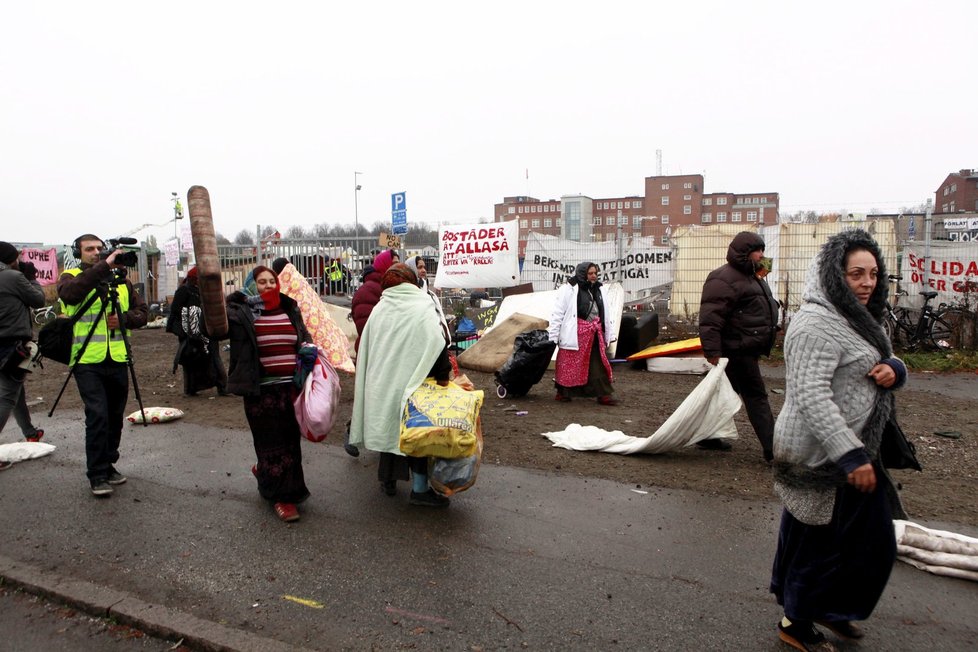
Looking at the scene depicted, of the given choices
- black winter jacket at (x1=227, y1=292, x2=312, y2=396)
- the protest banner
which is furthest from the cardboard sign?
the protest banner

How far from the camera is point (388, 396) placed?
4.61 meters

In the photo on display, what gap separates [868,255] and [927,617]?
6.10ft

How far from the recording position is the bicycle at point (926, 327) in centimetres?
1132

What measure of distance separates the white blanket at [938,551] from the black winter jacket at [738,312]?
6.52 feet

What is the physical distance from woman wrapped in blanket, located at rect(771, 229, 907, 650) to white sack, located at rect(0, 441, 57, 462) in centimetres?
649

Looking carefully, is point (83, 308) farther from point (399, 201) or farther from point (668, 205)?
point (668, 205)

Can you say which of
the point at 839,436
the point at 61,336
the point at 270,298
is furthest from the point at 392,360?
the point at 839,436

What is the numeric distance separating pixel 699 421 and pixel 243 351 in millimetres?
3701

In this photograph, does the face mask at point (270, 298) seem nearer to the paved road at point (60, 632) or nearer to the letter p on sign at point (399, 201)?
the paved road at point (60, 632)

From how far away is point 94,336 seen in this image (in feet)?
16.5

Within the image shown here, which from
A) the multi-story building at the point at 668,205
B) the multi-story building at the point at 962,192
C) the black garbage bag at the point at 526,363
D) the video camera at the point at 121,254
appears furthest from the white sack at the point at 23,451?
the multi-story building at the point at 668,205

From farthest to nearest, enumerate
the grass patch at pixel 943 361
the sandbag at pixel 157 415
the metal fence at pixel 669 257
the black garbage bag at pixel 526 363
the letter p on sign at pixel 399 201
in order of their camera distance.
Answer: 1. the letter p on sign at pixel 399 201
2. the metal fence at pixel 669 257
3. the grass patch at pixel 943 361
4. the black garbage bag at pixel 526 363
5. the sandbag at pixel 157 415

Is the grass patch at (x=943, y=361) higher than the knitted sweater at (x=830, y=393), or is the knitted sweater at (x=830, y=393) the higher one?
the knitted sweater at (x=830, y=393)

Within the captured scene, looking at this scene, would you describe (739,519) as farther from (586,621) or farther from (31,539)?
(31,539)
